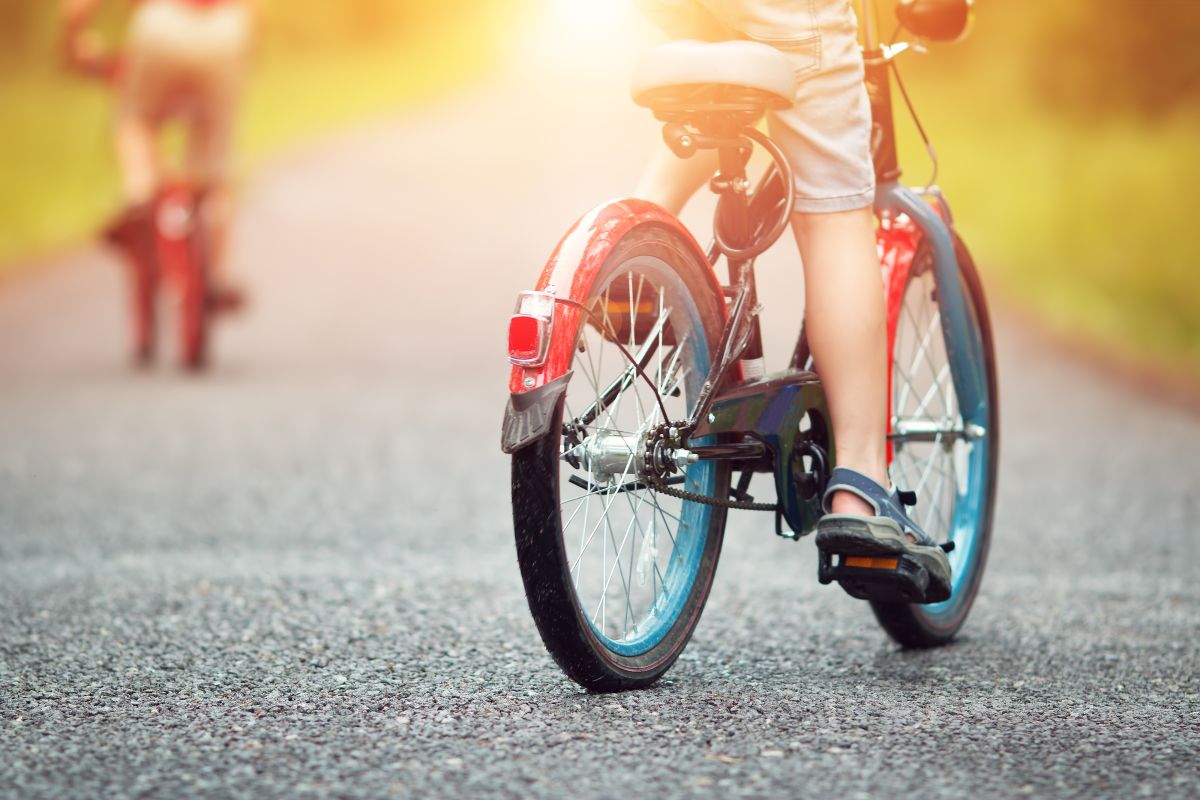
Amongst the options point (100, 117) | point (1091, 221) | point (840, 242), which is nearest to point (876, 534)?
point (840, 242)

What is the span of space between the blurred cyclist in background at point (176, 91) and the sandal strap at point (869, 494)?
16.3ft

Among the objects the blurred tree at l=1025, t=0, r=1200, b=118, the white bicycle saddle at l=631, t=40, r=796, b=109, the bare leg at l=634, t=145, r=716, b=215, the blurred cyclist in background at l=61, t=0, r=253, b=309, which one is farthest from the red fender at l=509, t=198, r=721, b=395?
the blurred tree at l=1025, t=0, r=1200, b=118

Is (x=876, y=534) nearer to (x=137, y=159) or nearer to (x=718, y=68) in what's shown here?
(x=718, y=68)

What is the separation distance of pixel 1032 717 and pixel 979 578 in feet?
2.76

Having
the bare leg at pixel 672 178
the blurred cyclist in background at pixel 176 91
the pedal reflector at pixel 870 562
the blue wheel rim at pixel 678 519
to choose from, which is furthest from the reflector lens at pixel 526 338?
the blurred cyclist in background at pixel 176 91

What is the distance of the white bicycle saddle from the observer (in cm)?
279

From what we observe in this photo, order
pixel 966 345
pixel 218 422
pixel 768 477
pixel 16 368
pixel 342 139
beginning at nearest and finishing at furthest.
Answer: pixel 966 345, pixel 768 477, pixel 218 422, pixel 16 368, pixel 342 139

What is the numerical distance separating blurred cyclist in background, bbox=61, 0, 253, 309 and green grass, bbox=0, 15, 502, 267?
4.34 metres

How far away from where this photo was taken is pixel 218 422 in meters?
6.52

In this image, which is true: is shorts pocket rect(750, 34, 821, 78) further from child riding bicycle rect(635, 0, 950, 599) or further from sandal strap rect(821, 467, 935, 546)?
sandal strap rect(821, 467, 935, 546)

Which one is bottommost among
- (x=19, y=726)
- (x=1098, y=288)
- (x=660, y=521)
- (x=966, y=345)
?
(x=19, y=726)

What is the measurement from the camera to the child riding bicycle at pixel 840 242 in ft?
9.70

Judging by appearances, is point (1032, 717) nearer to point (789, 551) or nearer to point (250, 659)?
point (250, 659)

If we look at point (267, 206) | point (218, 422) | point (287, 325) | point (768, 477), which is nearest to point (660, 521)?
point (768, 477)
